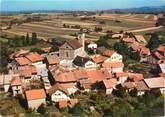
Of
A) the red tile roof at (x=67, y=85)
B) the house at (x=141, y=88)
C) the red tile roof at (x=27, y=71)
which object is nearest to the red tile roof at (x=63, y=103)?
the red tile roof at (x=67, y=85)

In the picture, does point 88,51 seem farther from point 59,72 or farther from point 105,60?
point 59,72

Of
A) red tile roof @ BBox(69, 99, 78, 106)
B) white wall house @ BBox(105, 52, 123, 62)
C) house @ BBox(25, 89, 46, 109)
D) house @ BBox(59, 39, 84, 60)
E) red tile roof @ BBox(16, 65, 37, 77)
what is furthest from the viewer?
house @ BBox(59, 39, 84, 60)

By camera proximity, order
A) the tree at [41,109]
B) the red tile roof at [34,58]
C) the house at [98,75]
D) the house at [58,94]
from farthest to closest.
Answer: the red tile roof at [34,58], the house at [98,75], the house at [58,94], the tree at [41,109]

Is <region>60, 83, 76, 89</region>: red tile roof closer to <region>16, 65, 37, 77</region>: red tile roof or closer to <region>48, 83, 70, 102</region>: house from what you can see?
<region>48, 83, 70, 102</region>: house

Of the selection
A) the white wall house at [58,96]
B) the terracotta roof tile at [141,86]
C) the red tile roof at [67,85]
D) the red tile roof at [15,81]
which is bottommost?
the white wall house at [58,96]

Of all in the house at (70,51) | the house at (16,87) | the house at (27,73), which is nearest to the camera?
the house at (16,87)

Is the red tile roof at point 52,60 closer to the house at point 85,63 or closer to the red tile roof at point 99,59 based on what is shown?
the house at point 85,63

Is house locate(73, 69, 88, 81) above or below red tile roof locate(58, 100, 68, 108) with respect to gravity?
above

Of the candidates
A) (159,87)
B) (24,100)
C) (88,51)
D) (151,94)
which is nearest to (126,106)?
(151,94)

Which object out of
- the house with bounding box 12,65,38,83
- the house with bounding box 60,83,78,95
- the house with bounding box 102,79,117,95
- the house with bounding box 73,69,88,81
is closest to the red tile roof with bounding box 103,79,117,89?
the house with bounding box 102,79,117,95
